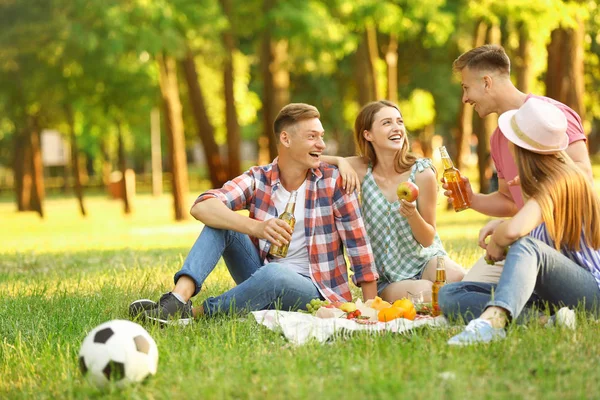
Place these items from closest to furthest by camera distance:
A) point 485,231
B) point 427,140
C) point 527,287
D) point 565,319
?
point 527,287 < point 565,319 < point 485,231 < point 427,140

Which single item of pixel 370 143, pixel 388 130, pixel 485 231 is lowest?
pixel 485 231

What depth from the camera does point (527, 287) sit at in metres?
4.86

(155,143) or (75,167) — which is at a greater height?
(155,143)

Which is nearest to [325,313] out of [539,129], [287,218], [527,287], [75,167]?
[287,218]

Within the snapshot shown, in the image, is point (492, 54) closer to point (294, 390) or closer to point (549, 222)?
point (549, 222)

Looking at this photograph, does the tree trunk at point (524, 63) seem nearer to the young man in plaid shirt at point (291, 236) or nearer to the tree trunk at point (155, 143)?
the young man in plaid shirt at point (291, 236)

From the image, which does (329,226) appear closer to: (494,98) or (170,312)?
(170,312)

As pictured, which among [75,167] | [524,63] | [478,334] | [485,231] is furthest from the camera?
[75,167]

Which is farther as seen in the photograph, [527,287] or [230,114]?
[230,114]

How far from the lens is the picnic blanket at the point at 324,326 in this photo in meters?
5.21

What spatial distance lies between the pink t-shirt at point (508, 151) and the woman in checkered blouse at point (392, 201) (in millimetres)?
571

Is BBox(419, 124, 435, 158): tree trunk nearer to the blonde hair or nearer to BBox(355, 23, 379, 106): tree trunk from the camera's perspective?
BBox(355, 23, 379, 106): tree trunk

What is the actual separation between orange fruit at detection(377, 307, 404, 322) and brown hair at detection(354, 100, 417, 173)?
1337 mm

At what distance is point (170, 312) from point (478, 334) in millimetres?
2070
